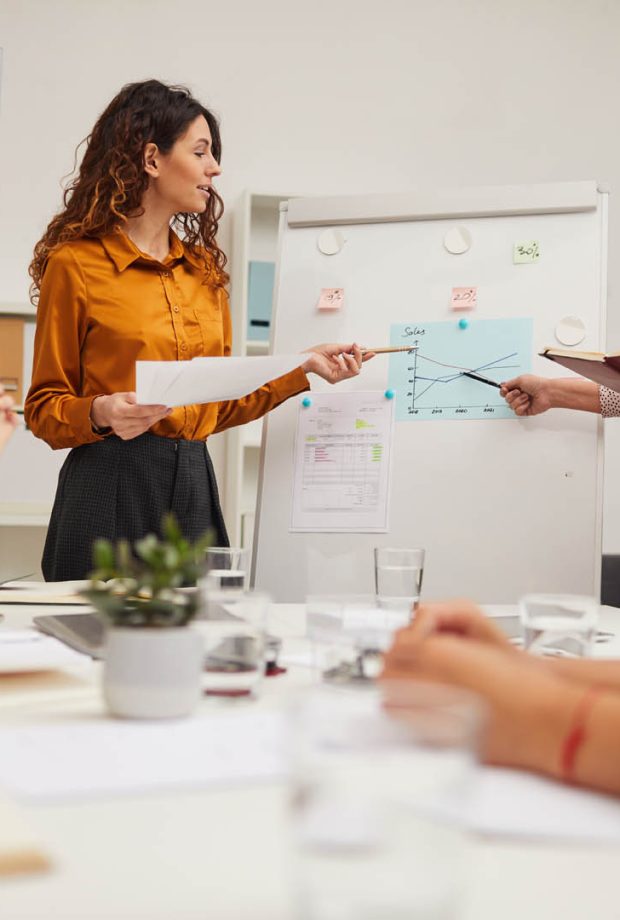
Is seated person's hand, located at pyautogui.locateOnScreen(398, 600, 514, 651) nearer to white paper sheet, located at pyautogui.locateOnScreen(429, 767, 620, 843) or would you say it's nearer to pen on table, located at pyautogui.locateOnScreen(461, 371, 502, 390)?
white paper sheet, located at pyautogui.locateOnScreen(429, 767, 620, 843)

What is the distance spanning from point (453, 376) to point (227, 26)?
2189mm

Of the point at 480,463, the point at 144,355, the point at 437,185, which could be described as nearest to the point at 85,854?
the point at 144,355

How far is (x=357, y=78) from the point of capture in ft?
12.8

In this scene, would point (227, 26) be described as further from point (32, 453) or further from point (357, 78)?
point (32, 453)

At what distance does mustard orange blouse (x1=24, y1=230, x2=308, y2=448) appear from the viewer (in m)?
2.14

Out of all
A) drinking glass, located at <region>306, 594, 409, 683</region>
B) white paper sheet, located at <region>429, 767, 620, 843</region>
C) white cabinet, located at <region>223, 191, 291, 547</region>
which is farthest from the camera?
white cabinet, located at <region>223, 191, 291, 547</region>

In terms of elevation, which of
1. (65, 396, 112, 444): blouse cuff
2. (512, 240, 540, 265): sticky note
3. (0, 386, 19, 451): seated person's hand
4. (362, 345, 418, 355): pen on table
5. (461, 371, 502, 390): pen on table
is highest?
(512, 240, 540, 265): sticky note

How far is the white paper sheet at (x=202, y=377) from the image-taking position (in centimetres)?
180

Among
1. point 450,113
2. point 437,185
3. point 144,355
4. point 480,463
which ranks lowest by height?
point 480,463

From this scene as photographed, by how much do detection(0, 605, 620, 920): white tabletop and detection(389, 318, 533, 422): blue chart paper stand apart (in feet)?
5.64

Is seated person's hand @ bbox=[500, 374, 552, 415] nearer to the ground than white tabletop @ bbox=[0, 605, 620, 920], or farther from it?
farther from it

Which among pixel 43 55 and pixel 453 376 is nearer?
pixel 453 376

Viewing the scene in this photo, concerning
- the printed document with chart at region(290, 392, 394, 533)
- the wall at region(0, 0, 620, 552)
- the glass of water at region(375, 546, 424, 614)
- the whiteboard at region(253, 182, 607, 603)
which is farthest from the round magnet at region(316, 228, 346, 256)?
the wall at region(0, 0, 620, 552)

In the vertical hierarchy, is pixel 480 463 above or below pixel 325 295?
below
